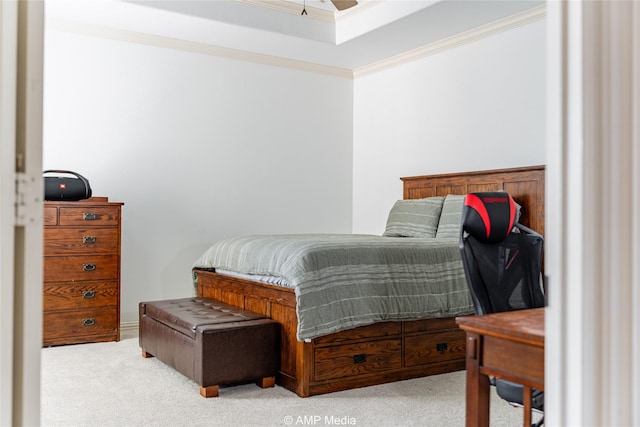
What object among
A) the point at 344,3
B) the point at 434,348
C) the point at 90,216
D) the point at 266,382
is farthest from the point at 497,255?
the point at 90,216

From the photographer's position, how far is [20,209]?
110 cm

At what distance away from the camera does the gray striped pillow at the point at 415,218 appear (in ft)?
15.7

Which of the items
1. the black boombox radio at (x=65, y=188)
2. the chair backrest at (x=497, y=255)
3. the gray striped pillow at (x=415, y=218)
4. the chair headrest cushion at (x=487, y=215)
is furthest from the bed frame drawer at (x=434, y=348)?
the black boombox radio at (x=65, y=188)

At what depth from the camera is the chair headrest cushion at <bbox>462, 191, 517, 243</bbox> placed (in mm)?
2264

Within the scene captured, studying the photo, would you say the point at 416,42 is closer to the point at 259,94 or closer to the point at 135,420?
the point at 259,94

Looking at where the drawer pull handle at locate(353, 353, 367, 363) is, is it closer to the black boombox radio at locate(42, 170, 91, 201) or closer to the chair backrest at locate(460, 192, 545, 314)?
the chair backrest at locate(460, 192, 545, 314)

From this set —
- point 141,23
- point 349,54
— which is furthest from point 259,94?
point 141,23

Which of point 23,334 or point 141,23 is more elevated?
Answer: point 141,23

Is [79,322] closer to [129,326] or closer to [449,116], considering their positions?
[129,326]

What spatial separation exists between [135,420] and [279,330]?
931 mm

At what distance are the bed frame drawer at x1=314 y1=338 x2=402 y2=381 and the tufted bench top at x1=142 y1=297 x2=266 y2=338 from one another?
1.52ft

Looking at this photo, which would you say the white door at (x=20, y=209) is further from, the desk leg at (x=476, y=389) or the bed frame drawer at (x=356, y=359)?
the bed frame drawer at (x=356, y=359)

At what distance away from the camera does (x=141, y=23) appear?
5.12 m

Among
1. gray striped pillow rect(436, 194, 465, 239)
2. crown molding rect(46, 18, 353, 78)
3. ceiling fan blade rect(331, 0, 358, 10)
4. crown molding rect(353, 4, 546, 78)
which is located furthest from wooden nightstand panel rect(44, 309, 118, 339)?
crown molding rect(353, 4, 546, 78)
